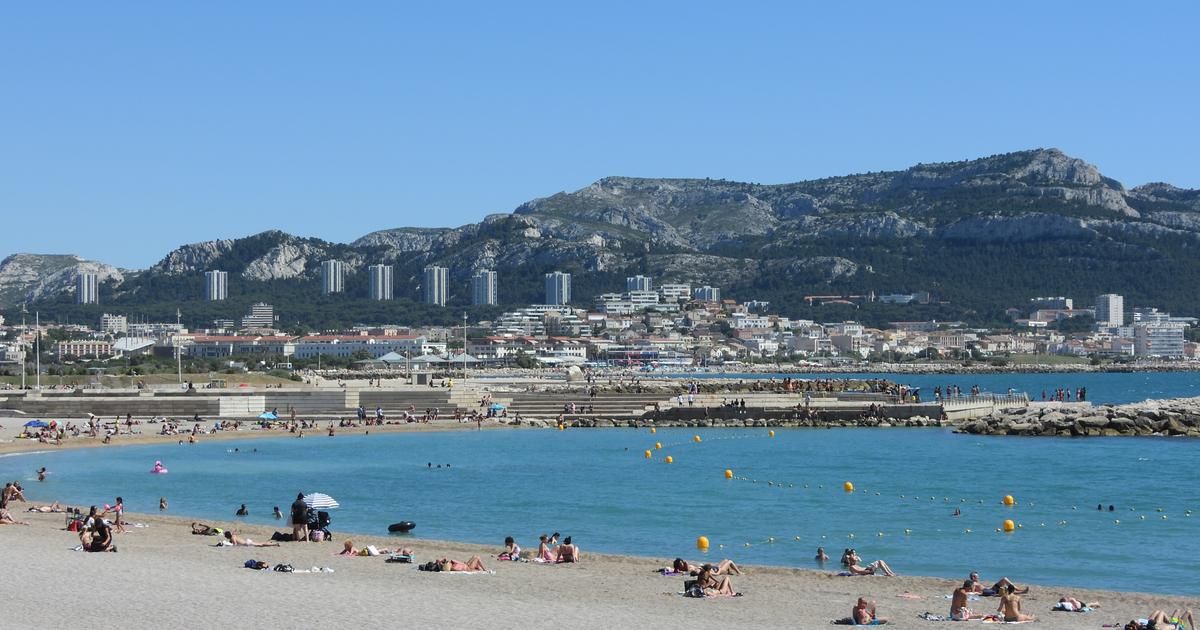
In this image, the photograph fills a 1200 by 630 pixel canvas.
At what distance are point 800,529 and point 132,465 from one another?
18394mm

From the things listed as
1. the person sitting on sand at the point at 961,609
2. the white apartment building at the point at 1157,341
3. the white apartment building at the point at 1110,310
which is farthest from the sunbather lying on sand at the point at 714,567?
the white apartment building at the point at 1110,310

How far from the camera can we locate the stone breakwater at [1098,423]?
47906 millimetres

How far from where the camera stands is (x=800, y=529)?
2512 cm

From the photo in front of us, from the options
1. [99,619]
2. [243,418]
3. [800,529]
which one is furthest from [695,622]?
[243,418]

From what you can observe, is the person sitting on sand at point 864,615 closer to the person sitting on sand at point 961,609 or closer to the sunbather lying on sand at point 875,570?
the person sitting on sand at point 961,609

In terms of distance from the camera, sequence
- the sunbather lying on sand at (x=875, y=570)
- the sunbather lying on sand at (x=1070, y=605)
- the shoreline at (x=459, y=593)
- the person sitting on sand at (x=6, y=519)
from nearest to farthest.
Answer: the shoreline at (x=459, y=593) → the sunbather lying on sand at (x=1070, y=605) → the sunbather lying on sand at (x=875, y=570) → the person sitting on sand at (x=6, y=519)

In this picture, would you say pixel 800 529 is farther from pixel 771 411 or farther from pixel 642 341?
pixel 642 341

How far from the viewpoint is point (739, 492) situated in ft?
102

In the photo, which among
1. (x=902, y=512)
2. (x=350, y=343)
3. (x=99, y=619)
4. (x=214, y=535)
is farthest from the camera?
(x=350, y=343)

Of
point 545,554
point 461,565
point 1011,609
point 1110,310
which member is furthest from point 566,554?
point 1110,310

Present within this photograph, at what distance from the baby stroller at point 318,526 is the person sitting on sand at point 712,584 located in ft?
23.0

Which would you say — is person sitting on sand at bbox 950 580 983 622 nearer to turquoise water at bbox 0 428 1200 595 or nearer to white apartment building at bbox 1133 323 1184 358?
turquoise water at bbox 0 428 1200 595

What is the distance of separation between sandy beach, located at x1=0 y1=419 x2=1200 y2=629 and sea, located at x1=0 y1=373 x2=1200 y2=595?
1.68 m

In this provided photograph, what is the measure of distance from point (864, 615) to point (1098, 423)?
114 feet
